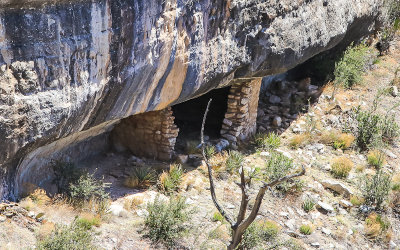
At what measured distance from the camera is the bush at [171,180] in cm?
820

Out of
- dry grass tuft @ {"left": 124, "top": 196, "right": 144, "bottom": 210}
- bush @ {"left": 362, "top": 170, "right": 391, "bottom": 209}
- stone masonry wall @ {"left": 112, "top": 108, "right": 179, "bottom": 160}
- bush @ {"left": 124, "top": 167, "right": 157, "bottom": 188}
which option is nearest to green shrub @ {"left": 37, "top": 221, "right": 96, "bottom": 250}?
dry grass tuft @ {"left": 124, "top": 196, "right": 144, "bottom": 210}

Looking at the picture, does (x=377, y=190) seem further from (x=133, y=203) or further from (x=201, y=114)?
(x=133, y=203)

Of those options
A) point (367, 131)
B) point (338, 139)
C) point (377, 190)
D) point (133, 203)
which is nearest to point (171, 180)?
point (133, 203)

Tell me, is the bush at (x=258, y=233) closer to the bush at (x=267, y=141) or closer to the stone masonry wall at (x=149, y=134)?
the stone masonry wall at (x=149, y=134)

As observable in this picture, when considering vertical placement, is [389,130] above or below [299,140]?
above

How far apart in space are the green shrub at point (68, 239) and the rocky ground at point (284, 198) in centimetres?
16

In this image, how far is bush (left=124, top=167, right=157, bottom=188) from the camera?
815 cm

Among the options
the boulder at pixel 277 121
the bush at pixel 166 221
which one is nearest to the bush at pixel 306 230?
the bush at pixel 166 221

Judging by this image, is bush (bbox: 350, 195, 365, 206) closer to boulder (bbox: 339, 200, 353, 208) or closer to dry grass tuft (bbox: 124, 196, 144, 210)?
boulder (bbox: 339, 200, 353, 208)

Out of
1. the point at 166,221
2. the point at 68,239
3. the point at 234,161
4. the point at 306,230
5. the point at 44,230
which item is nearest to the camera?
the point at 68,239

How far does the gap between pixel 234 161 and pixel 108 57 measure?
374 cm

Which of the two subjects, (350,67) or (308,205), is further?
(350,67)

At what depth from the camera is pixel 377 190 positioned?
8758 mm

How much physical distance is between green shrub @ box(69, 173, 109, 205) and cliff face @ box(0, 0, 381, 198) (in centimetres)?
61
